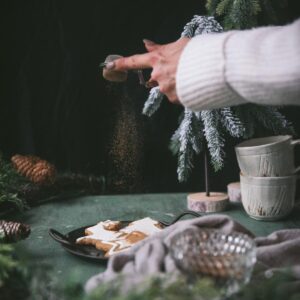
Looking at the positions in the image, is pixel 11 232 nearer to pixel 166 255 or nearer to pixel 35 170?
pixel 166 255

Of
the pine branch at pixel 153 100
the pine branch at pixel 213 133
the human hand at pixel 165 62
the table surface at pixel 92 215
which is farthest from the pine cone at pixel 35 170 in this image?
the human hand at pixel 165 62

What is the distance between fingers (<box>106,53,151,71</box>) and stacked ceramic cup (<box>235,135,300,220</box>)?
18.2 inches

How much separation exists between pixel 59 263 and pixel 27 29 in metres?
1.05

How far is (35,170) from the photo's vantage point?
1.65m

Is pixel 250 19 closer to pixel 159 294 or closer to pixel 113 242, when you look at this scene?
pixel 113 242

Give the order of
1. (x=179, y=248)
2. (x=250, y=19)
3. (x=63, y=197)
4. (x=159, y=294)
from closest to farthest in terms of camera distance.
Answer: (x=159, y=294), (x=179, y=248), (x=250, y=19), (x=63, y=197)

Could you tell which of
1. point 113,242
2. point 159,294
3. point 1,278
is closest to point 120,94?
point 113,242

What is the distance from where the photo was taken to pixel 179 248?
0.73m

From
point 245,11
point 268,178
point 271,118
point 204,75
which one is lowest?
point 268,178

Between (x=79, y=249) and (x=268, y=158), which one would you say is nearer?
(x=79, y=249)

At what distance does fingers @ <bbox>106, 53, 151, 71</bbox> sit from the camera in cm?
99

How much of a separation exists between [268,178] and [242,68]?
614 mm

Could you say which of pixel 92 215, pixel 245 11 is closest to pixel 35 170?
pixel 92 215

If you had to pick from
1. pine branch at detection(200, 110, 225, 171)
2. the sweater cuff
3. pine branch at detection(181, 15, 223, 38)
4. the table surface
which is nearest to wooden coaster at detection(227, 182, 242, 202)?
the table surface
